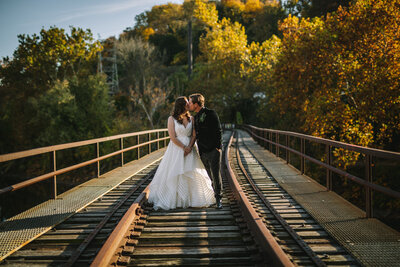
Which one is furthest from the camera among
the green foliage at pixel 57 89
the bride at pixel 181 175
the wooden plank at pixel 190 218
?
the green foliage at pixel 57 89

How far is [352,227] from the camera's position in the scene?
475 centimetres

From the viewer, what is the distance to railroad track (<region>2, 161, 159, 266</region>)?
3849 millimetres

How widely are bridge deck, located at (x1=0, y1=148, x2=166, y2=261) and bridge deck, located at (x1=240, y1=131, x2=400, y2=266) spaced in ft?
13.2

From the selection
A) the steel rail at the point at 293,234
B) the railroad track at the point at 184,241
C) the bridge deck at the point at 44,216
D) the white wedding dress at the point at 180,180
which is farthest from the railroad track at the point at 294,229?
the bridge deck at the point at 44,216

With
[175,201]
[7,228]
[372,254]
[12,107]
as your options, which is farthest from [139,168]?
[12,107]

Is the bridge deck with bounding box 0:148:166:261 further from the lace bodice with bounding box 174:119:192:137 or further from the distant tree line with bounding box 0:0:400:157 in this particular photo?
the distant tree line with bounding box 0:0:400:157

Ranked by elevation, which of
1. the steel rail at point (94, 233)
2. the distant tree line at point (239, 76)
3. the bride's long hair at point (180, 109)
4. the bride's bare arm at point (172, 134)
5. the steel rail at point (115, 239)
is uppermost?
the distant tree line at point (239, 76)

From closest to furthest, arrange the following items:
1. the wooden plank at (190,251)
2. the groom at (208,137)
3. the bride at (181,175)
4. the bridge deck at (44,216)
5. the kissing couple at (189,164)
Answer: the wooden plank at (190,251), the bridge deck at (44,216), the groom at (208,137), the kissing couple at (189,164), the bride at (181,175)

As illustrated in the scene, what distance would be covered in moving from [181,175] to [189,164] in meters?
0.24

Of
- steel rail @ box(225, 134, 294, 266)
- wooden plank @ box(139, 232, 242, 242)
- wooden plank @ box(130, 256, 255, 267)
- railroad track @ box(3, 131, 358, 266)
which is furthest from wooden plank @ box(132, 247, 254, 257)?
wooden plank @ box(139, 232, 242, 242)

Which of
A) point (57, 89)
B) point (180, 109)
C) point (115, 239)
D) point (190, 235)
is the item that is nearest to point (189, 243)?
point (190, 235)

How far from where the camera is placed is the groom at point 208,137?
5675 mm

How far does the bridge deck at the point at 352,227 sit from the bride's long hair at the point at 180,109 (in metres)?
2.69

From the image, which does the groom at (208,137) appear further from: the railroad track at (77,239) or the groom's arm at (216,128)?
the railroad track at (77,239)
